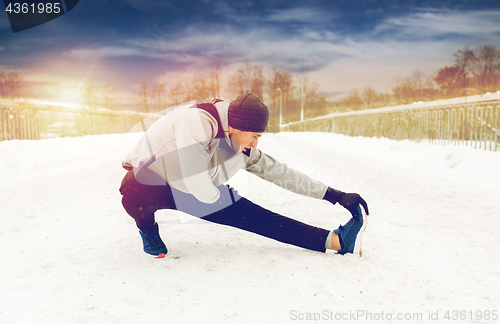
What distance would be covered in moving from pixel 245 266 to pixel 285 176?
0.76m

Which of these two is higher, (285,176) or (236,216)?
(285,176)

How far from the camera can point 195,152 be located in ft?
6.29

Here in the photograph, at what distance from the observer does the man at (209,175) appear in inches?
76.8

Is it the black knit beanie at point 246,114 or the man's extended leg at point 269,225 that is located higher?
the black knit beanie at point 246,114

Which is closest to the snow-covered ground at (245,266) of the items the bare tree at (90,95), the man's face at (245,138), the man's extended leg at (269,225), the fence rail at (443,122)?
the man's extended leg at (269,225)

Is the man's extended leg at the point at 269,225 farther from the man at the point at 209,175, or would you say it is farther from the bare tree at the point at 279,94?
the bare tree at the point at 279,94

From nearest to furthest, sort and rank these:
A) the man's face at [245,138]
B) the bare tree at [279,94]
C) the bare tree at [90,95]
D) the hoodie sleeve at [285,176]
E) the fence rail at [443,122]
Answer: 1. the man's face at [245,138]
2. the hoodie sleeve at [285,176]
3. the fence rail at [443,122]
4. the bare tree at [90,95]
5. the bare tree at [279,94]

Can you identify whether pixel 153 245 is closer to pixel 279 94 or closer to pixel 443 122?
pixel 443 122

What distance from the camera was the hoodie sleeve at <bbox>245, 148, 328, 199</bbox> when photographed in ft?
7.96

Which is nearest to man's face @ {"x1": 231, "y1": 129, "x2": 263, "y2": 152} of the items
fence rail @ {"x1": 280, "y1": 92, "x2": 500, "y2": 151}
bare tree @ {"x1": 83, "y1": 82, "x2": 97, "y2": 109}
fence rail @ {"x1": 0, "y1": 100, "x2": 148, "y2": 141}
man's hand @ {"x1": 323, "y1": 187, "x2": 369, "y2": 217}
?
man's hand @ {"x1": 323, "y1": 187, "x2": 369, "y2": 217}

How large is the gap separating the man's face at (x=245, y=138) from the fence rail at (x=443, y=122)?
6.10 metres
